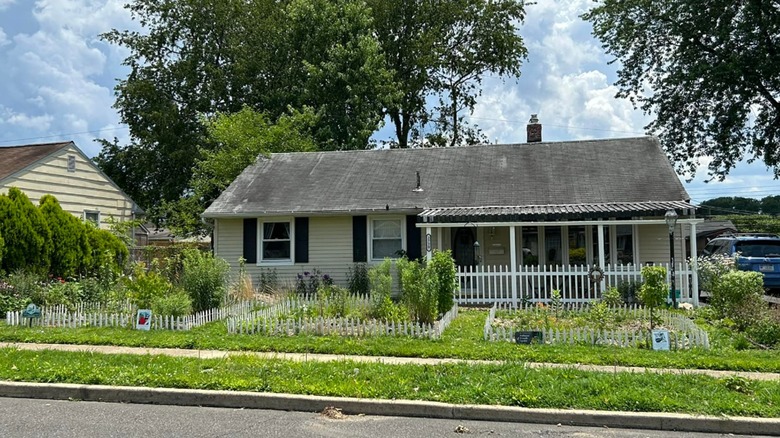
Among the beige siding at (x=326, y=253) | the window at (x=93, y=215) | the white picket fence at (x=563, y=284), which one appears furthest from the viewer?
the window at (x=93, y=215)

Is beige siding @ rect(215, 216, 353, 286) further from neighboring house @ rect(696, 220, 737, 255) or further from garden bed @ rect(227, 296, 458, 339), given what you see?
neighboring house @ rect(696, 220, 737, 255)

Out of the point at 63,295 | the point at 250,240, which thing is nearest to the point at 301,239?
the point at 250,240

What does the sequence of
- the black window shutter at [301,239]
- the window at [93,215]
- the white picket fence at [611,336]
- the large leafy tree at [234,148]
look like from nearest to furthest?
the white picket fence at [611,336]
the black window shutter at [301,239]
the window at [93,215]
the large leafy tree at [234,148]

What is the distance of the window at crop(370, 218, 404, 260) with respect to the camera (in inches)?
680

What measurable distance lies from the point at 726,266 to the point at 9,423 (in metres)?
14.0

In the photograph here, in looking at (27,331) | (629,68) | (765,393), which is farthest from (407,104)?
(765,393)

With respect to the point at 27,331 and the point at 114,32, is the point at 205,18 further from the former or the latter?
the point at 27,331

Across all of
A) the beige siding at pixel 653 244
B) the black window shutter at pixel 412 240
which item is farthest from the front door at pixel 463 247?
the beige siding at pixel 653 244

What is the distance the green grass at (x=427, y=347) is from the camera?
7.80 meters

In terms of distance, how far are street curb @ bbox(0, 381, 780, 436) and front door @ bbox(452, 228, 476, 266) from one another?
11.6m

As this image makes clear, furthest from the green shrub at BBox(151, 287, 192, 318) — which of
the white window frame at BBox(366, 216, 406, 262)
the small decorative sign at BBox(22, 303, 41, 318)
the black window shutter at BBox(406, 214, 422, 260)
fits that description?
the black window shutter at BBox(406, 214, 422, 260)

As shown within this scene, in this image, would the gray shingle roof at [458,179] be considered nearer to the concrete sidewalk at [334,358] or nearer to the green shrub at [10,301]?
the green shrub at [10,301]

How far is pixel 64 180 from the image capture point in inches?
762

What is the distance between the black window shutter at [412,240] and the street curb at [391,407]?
35.2ft
